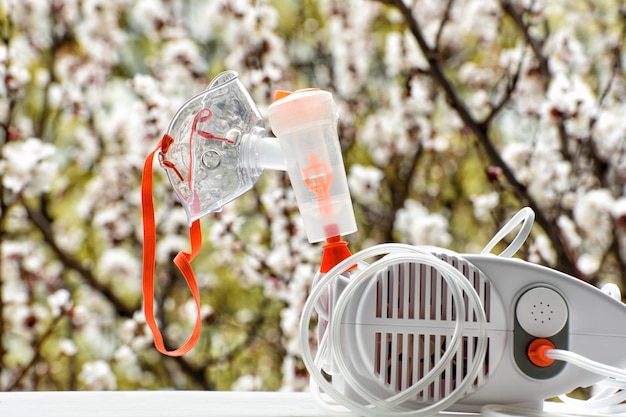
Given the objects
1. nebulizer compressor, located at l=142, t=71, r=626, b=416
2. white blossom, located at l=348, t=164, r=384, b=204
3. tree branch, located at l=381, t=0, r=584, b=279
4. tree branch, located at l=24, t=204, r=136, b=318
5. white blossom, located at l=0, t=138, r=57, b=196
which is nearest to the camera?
nebulizer compressor, located at l=142, t=71, r=626, b=416

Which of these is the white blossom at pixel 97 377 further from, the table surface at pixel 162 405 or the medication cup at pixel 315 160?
the medication cup at pixel 315 160

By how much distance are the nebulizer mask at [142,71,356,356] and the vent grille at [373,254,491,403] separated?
0.06 metres

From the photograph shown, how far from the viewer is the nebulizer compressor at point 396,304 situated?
541 mm

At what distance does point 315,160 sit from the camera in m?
0.58

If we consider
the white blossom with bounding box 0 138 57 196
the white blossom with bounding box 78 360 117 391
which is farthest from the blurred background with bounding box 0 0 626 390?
the white blossom with bounding box 0 138 57 196

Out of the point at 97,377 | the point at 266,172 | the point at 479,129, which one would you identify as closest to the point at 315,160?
the point at 479,129

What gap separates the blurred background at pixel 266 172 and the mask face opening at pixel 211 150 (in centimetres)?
109

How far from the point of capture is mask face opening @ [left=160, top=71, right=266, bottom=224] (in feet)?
1.95

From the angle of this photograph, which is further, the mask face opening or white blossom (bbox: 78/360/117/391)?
white blossom (bbox: 78/360/117/391)

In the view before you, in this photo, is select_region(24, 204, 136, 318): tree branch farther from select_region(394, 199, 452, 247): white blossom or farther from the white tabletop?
the white tabletop

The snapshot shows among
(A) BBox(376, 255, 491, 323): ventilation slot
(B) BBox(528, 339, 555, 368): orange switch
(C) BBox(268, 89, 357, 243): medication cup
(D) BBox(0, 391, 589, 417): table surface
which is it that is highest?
(C) BBox(268, 89, 357, 243): medication cup

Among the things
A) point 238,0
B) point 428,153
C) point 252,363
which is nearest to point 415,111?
point 428,153

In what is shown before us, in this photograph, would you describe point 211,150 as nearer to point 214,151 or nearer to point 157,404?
point 214,151

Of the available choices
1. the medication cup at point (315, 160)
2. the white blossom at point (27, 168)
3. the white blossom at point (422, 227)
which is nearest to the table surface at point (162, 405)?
the medication cup at point (315, 160)
